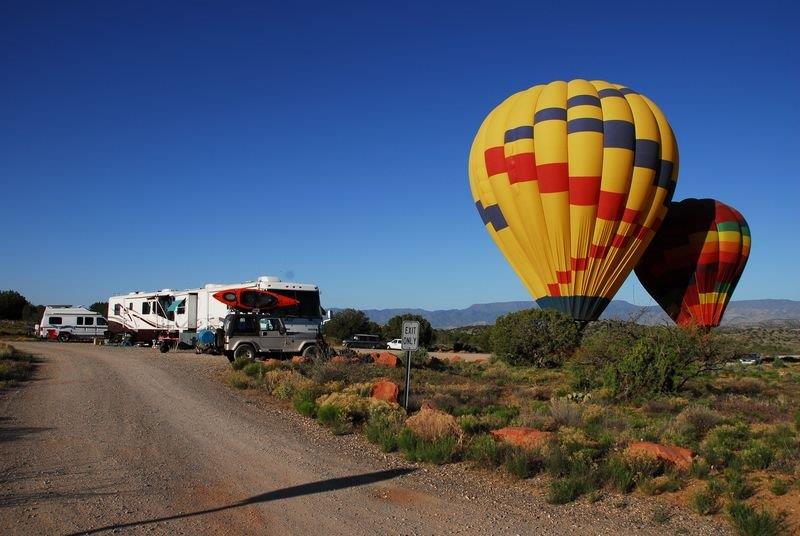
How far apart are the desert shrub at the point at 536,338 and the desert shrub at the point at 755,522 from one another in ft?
90.6

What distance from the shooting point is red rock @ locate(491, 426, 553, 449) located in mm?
11646

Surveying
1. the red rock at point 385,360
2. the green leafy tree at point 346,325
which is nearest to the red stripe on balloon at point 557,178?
the red rock at point 385,360

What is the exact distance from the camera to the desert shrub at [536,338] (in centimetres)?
3655

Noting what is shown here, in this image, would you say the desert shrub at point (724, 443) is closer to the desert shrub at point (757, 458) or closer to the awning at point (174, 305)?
the desert shrub at point (757, 458)

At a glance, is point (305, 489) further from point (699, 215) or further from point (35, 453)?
point (699, 215)

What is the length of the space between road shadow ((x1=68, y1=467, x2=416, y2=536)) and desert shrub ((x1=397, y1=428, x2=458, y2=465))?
0.45 metres

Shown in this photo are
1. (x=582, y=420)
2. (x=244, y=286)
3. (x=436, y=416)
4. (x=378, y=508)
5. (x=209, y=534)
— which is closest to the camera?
(x=209, y=534)

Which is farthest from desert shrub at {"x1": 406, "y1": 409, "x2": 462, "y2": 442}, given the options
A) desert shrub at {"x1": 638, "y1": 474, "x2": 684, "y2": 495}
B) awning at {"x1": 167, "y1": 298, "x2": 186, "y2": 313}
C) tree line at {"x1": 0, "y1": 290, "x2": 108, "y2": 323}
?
tree line at {"x1": 0, "y1": 290, "x2": 108, "y2": 323}

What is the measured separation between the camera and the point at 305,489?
913cm

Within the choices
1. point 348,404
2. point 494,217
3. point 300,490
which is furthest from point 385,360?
point 300,490

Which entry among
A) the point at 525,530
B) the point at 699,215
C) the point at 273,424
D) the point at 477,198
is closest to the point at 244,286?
the point at 477,198

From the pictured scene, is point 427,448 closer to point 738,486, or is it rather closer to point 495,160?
point 738,486

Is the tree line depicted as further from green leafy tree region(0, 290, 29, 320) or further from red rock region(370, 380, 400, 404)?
red rock region(370, 380, 400, 404)

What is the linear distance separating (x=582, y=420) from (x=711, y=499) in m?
6.43
